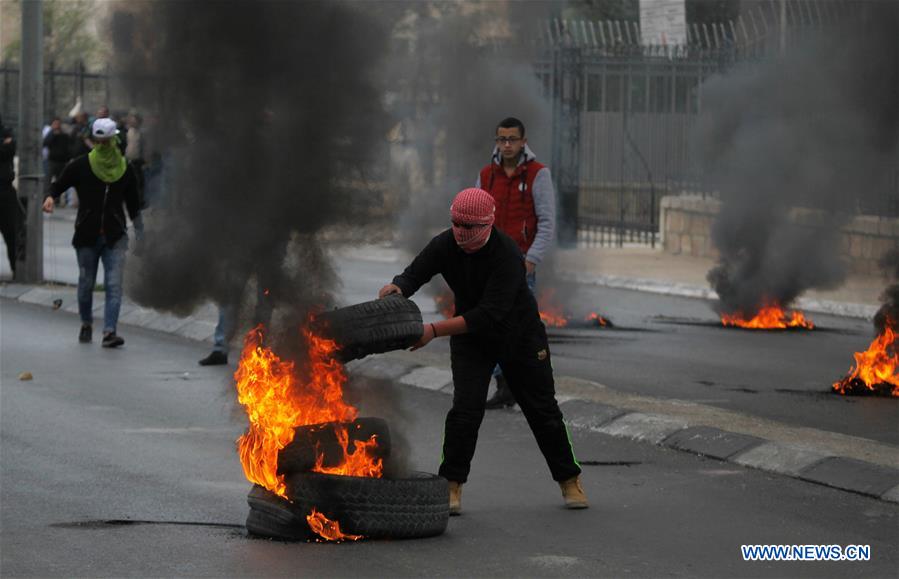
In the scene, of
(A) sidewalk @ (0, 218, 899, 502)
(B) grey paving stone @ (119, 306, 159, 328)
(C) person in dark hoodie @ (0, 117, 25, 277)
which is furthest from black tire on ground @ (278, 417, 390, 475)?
(C) person in dark hoodie @ (0, 117, 25, 277)

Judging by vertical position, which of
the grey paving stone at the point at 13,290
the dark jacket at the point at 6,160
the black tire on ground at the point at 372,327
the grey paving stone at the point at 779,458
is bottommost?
the grey paving stone at the point at 13,290

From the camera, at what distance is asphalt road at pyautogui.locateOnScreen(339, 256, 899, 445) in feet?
34.1

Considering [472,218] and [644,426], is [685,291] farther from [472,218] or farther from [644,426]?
[472,218]

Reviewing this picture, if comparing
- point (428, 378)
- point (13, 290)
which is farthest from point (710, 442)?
point (13, 290)

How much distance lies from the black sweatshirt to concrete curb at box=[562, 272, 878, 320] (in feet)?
31.6

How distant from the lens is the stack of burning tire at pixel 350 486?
263 inches

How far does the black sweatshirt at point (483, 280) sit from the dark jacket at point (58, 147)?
69.1 ft

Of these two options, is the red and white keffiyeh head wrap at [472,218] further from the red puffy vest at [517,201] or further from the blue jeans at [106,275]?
the blue jeans at [106,275]

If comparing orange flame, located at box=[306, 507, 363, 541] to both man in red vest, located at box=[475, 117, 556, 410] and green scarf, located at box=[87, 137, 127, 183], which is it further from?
green scarf, located at box=[87, 137, 127, 183]

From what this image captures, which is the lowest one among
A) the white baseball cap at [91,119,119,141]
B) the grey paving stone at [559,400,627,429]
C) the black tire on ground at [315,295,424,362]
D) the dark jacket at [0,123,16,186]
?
the grey paving stone at [559,400,627,429]

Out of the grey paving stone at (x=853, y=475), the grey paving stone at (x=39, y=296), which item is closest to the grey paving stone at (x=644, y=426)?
the grey paving stone at (x=853, y=475)

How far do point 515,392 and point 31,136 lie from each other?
11.4 metres

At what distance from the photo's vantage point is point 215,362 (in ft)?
40.7

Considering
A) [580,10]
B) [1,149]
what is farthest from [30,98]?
[580,10]
